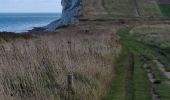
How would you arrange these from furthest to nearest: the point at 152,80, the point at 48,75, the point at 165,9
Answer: the point at 165,9
the point at 152,80
the point at 48,75

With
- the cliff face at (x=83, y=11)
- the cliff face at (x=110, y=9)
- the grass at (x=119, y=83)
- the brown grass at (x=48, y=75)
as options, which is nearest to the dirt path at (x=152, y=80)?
the grass at (x=119, y=83)

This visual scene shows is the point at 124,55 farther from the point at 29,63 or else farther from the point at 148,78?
the point at 29,63

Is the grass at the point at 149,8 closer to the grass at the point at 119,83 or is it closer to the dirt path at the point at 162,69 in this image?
the dirt path at the point at 162,69

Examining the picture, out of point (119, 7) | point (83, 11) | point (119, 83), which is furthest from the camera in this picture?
point (119, 7)

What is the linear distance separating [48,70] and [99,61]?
5.54 metres

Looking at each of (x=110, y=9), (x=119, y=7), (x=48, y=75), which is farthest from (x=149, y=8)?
(x=48, y=75)

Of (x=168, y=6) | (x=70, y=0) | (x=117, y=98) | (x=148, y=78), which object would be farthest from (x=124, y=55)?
→ (x=70, y=0)

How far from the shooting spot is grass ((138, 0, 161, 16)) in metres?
114

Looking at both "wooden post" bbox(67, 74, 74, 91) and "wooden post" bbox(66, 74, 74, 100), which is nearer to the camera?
"wooden post" bbox(66, 74, 74, 100)

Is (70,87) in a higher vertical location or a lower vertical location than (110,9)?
higher

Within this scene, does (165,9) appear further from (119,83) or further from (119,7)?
(119,83)

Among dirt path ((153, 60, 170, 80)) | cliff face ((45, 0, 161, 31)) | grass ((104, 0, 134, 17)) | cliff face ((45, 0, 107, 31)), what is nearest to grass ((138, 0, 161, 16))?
cliff face ((45, 0, 161, 31))

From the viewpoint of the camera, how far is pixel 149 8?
119375 mm

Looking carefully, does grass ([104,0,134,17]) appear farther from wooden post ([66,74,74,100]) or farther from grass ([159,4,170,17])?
wooden post ([66,74,74,100])
